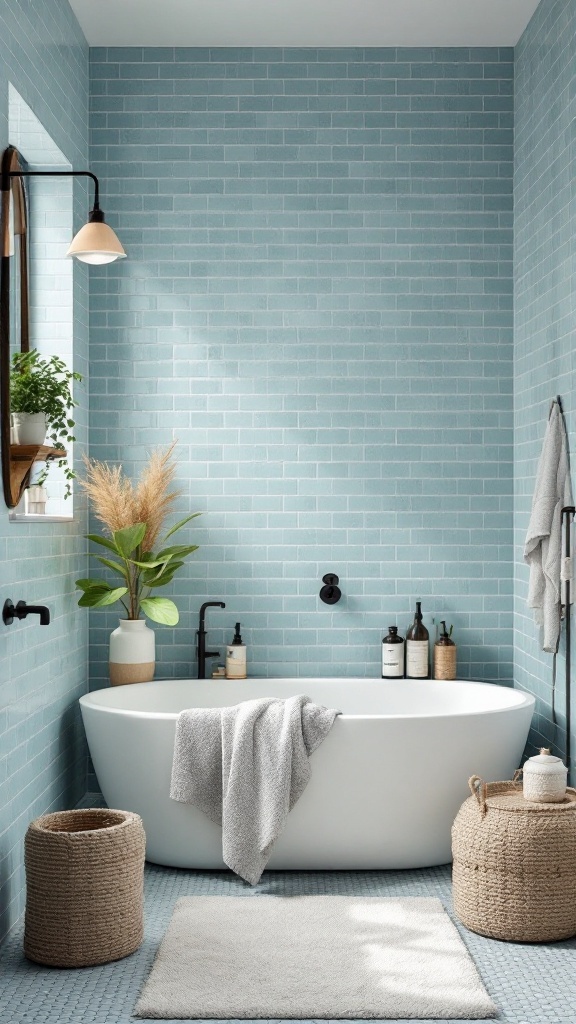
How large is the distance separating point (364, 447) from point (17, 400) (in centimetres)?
184

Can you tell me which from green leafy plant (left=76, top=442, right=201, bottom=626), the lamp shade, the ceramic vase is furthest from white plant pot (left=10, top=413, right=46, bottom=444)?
green leafy plant (left=76, top=442, right=201, bottom=626)

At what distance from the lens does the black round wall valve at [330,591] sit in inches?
182

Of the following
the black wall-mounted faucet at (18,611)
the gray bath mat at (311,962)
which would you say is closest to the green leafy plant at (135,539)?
the black wall-mounted faucet at (18,611)

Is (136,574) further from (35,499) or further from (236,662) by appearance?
(35,499)

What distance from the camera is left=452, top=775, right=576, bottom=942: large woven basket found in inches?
122

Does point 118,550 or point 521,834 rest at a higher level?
point 118,550

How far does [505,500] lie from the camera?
4691mm

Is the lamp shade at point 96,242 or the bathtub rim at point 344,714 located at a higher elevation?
the lamp shade at point 96,242

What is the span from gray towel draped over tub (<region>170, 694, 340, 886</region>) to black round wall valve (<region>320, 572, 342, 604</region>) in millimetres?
980

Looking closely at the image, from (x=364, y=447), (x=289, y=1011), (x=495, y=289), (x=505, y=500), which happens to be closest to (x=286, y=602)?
(x=364, y=447)

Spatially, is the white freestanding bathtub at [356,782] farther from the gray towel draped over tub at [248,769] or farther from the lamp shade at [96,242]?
the lamp shade at [96,242]

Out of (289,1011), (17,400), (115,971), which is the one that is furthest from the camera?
(17,400)

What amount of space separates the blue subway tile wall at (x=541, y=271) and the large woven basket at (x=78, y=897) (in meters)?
1.82

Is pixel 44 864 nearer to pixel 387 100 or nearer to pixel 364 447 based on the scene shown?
pixel 364 447
